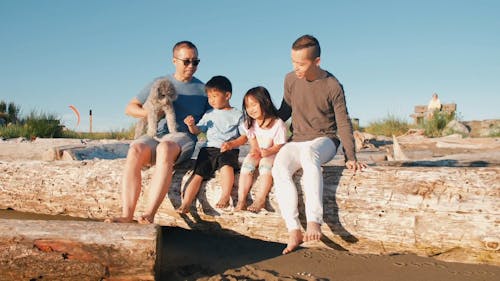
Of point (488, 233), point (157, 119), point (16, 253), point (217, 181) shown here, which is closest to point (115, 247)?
point (16, 253)

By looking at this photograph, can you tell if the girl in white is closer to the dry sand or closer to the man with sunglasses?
the dry sand

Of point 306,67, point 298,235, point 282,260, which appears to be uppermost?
point 306,67

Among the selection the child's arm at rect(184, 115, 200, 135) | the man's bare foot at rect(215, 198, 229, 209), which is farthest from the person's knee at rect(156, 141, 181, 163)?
the man's bare foot at rect(215, 198, 229, 209)

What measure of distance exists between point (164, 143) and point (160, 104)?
496mm

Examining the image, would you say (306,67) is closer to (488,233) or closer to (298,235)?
(298,235)

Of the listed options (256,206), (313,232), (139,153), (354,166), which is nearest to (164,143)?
(139,153)

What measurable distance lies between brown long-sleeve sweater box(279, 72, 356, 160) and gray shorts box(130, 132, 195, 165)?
106 centimetres

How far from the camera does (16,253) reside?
355 cm

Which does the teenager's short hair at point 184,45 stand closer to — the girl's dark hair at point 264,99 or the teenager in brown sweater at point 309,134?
the girl's dark hair at point 264,99

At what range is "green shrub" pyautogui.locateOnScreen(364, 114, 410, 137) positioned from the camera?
16844mm

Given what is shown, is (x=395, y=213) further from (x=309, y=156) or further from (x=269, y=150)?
(x=269, y=150)

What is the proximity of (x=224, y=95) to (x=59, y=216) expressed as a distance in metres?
2.65

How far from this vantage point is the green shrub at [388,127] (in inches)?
663

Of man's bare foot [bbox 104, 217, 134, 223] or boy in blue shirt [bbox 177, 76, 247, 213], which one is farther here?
boy in blue shirt [bbox 177, 76, 247, 213]
